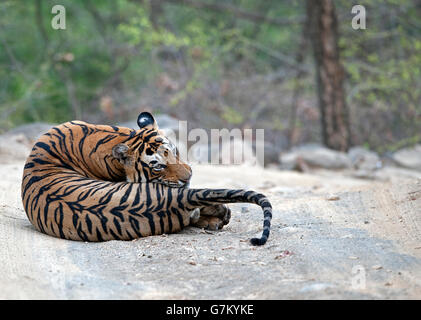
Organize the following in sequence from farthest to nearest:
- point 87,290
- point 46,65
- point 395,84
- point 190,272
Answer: point 46,65, point 395,84, point 190,272, point 87,290

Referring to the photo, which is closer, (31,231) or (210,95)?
(31,231)

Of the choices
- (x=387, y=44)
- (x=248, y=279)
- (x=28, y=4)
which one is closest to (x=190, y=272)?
(x=248, y=279)

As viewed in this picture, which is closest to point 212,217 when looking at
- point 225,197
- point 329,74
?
point 225,197

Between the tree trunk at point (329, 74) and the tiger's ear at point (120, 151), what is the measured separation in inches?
309

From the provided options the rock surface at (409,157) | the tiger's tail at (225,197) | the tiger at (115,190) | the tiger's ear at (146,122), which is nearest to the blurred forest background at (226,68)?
the rock surface at (409,157)

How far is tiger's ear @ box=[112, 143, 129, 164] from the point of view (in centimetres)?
453

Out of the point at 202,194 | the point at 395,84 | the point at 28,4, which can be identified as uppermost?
the point at 28,4

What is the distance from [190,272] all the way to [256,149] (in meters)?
7.03

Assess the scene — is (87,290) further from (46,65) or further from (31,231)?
(46,65)

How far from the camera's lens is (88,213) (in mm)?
4281

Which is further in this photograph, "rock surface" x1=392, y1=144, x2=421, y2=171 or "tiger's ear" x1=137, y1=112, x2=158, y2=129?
"rock surface" x1=392, y1=144, x2=421, y2=171

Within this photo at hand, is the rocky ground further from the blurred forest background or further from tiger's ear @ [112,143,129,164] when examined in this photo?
the blurred forest background

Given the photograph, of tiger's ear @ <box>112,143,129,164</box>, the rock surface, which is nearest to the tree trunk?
the rock surface

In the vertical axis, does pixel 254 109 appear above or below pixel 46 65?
below
